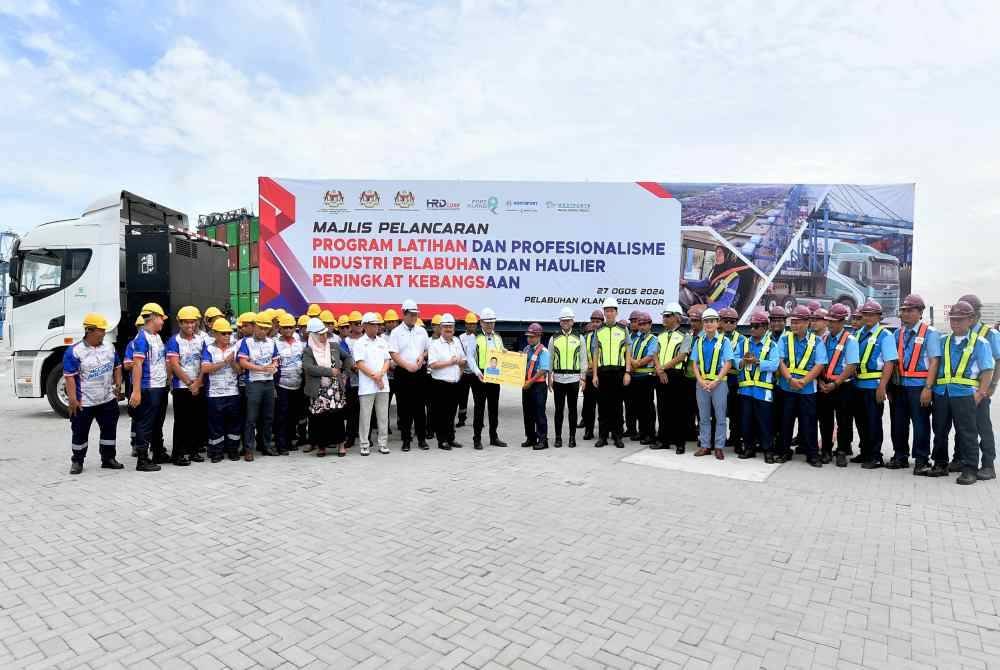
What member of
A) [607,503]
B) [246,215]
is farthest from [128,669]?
[246,215]

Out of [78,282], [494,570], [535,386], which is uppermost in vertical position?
[78,282]

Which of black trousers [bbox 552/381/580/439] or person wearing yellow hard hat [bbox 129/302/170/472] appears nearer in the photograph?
person wearing yellow hard hat [bbox 129/302/170/472]

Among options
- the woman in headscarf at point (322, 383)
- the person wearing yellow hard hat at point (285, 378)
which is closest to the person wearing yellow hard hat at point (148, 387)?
the person wearing yellow hard hat at point (285, 378)

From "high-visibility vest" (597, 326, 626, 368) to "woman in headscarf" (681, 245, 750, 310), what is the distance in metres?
2.08

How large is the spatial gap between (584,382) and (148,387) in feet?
16.3

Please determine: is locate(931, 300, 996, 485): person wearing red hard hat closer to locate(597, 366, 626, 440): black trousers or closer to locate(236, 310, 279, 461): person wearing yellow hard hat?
locate(597, 366, 626, 440): black trousers

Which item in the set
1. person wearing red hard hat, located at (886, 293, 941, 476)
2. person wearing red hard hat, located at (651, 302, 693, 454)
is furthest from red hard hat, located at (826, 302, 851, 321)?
person wearing red hard hat, located at (651, 302, 693, 454)

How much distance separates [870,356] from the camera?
6328 mm

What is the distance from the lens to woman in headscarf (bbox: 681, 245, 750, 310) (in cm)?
877

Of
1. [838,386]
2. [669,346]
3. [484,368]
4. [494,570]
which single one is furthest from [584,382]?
[494,570]

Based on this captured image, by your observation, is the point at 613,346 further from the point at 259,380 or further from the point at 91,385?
the point at 91,385

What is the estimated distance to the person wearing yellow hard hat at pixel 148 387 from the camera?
19.5 feet

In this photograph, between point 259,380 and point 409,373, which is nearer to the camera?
point 259,380

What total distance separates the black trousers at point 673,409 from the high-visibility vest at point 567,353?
106cm
